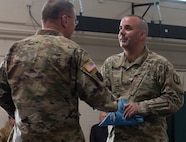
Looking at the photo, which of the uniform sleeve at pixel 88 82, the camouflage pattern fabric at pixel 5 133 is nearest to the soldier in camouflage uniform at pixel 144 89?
the uniform sleeve at pixel 88 82

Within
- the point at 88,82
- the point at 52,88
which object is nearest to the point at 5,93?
the point at 52,88

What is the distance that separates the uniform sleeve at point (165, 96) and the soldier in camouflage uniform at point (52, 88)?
0.59 metres

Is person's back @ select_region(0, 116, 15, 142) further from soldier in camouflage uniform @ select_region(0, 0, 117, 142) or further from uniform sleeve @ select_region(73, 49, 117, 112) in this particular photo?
uniform sleeve @ select_region(73, 49, 117, 112)

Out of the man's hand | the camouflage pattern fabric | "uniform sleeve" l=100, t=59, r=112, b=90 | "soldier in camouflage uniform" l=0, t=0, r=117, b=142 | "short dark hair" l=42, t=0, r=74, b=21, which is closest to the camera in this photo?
"soldier in camouflage uniform" l=0, t=0, r=117, b=142

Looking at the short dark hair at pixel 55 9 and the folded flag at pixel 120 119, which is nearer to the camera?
the short dark hair at pixel 55 9

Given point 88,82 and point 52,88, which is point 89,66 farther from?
point 52,88

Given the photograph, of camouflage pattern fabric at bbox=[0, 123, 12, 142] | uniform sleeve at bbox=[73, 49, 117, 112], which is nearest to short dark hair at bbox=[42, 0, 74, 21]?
uniform sleeve at bbox=[73, 49, 117, 112]

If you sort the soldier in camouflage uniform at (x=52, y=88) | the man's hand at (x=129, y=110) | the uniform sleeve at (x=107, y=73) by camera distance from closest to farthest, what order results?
the soldier in camouflage uniform at (x=52, y=88)
the man's hand at (x=129, y=110)
the uniform sleeve at (x=107, y=73)

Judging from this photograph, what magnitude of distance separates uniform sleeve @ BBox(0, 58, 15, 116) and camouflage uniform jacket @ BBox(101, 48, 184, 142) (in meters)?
0.82

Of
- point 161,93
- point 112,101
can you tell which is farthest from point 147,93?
point 112,101

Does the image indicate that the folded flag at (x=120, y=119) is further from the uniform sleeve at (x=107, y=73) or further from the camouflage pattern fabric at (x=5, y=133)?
the camouflage pattern fabric at (x=5, y=133)

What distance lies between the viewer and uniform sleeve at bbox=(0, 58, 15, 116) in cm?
237

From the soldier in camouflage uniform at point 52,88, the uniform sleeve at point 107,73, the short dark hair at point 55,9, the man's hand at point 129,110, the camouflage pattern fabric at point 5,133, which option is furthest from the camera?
the camouflage pattern fabric at point 5,133

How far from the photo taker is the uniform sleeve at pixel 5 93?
237 centimetres
